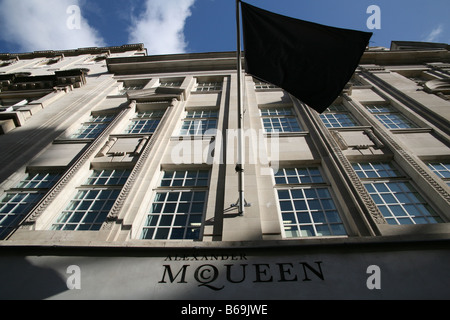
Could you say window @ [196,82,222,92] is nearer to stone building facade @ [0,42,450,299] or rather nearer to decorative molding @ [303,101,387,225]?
stone building facade @ [0,42,450,299]

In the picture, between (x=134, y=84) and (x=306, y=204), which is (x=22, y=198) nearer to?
(x=306, y=204)

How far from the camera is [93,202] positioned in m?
7.63

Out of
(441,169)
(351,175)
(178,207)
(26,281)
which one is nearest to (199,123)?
(178,207)

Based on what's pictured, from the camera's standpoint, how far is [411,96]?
13.5 meters

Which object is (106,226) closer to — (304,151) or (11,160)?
(11,160)

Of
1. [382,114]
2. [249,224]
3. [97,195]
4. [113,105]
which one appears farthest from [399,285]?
[113,105]

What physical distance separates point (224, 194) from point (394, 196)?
215 inches

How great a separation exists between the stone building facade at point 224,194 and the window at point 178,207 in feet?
0.16

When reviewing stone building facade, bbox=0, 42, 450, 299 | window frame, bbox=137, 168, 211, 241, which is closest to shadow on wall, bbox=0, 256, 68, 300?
stone building facade, bbox=0, 42, 450, 299

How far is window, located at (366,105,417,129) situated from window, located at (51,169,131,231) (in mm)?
12904

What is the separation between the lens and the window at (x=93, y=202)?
6.85 metres

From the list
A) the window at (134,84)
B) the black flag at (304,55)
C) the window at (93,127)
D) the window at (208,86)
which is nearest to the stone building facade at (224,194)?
the window at (93,127)

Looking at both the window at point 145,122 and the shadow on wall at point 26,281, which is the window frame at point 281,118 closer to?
the window at point 145,122

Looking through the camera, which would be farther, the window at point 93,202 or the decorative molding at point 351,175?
the window at point 93,202
